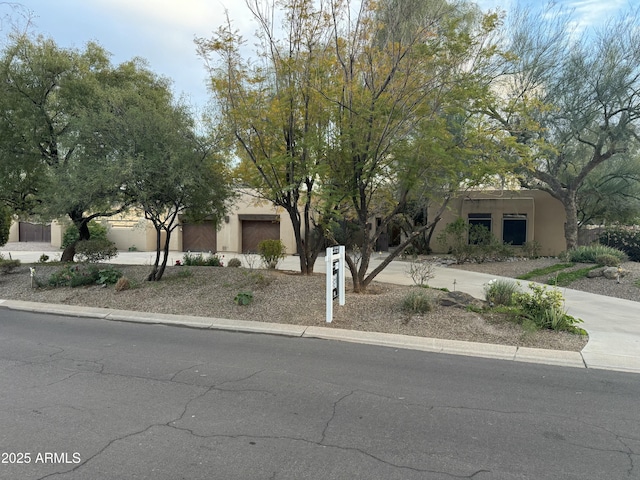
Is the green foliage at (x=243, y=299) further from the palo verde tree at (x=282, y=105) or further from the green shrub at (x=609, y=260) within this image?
the green shrub at (x=609, y=260)

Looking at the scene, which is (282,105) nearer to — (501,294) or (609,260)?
(501,294)

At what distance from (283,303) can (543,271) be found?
9962 mm

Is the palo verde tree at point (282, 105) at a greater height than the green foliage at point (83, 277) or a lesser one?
greater

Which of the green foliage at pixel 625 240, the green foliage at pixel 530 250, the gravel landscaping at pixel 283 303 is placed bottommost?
the gravel landscaping at pixel 283 303

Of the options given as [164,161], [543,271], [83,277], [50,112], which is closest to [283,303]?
[164,161]

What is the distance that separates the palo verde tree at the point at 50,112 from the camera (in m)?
11.0

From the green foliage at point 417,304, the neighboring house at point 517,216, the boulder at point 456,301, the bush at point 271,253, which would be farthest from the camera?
the neighboring house at point 517,216

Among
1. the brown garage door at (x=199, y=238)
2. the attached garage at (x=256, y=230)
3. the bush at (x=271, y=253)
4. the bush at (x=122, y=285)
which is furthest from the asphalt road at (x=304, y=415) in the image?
the brown garage door at (x=199, y=238)

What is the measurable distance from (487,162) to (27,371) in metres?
8.59

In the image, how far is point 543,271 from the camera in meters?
15.0

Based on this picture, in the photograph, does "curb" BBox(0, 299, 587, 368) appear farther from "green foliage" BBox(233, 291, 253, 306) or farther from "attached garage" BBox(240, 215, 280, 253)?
"attached garage" BBox(240, 215, 280, 253)

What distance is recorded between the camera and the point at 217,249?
2659 cm

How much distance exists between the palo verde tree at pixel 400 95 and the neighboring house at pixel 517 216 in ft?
46.0

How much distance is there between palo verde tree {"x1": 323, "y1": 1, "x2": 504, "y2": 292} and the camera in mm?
8703
